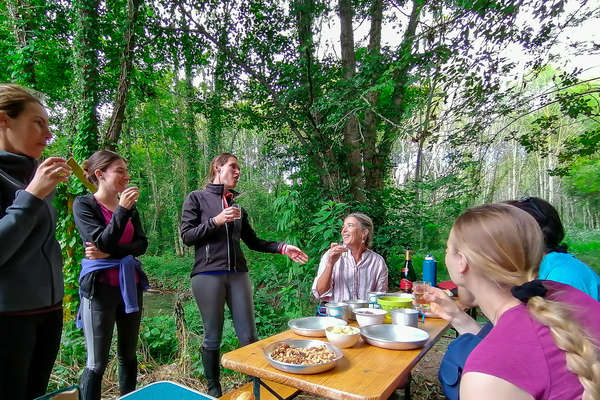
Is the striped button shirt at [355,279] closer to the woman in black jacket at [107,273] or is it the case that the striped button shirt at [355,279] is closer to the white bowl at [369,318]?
the white bowl at [369,318]

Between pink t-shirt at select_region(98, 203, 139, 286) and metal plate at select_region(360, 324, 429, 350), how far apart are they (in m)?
1.47

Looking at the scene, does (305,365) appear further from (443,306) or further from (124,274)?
(124,274)

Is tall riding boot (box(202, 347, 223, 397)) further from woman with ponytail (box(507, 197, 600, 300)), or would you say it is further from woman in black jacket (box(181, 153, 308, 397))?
woman with ponytail (box(507, 197, 600, 300))

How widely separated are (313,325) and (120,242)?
4.26 ft

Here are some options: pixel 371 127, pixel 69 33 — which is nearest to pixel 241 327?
pixel 371 127

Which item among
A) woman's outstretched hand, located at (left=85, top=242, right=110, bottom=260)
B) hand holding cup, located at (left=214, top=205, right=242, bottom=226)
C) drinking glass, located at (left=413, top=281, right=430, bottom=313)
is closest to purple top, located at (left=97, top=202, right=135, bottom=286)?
woman's outstretched hand, located at (left=85, top=242, right=110, bottom=260)

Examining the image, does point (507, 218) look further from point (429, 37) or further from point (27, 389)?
point (429, 37)

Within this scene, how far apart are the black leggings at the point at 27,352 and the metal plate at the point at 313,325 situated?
1.15 metres

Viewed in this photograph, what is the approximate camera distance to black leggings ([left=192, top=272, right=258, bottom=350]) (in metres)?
2.31

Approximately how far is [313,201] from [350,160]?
3.55ft

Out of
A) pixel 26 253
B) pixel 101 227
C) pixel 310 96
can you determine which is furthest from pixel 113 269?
pixel 310 96

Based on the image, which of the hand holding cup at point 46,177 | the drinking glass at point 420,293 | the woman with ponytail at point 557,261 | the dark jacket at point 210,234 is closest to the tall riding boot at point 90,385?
the dark jacket at point 210,234

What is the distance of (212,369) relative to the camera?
2.31 metres

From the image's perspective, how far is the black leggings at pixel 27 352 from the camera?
1.29 metres
